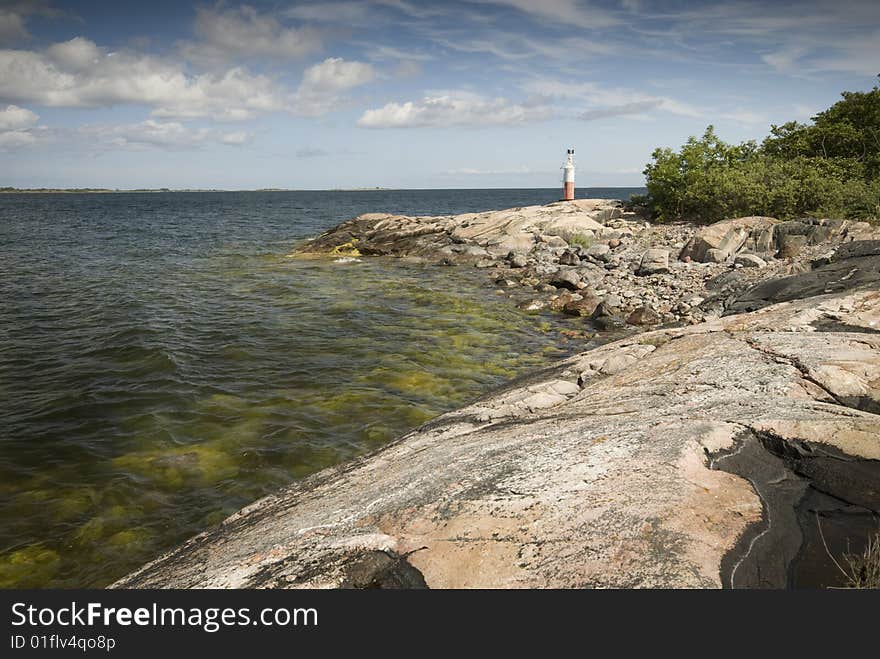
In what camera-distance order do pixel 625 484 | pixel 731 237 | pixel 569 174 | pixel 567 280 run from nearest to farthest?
pixel 625 484, pixel 731 237, pixel 567 280, pixel 569 174

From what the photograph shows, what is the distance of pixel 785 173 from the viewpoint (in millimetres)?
26484

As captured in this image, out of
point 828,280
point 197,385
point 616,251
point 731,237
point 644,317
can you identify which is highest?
point 731,237

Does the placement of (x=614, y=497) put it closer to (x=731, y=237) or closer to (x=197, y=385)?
(x=197, y=385)

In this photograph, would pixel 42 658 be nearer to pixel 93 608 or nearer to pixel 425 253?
pixel 93 608

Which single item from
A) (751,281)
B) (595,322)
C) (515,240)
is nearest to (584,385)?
(595,322)

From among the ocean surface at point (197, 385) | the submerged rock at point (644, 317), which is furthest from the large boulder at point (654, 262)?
the ocean surface at point (197, 385)

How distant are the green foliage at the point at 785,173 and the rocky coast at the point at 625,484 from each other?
15.8m

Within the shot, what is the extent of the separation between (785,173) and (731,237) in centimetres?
757

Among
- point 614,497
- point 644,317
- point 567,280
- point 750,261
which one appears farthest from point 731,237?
point 614,497

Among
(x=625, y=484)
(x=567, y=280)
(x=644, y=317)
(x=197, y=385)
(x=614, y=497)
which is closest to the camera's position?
(x=614, y=497)

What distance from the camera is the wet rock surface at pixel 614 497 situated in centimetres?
427

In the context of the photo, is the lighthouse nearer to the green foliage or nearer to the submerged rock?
the green foliage

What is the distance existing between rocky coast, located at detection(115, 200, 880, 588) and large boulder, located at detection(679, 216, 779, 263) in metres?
11.6

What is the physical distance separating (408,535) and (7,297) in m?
25.2
